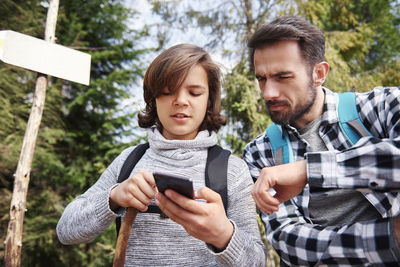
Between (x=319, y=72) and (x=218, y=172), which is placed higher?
(x=319, y=72)

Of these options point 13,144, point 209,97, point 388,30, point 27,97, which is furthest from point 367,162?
point 388,30

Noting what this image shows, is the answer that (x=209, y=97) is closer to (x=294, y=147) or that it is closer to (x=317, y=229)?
(x=294, y=147)

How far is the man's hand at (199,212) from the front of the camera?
89 centimetres

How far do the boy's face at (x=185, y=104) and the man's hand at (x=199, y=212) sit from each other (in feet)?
1.81

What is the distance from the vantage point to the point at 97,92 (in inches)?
256

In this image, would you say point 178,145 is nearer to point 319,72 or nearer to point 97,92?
point 319,72

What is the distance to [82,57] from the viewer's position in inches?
106

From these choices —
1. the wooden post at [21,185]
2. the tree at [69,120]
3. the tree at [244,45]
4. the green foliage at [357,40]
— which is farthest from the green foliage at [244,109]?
the wooden post at [21,185]

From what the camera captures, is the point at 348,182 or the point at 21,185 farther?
the point at 21,185

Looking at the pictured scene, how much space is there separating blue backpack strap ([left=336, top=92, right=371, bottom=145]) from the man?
0.03 meters

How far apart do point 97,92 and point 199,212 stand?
6.15m

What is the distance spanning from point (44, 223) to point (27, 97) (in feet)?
8.55

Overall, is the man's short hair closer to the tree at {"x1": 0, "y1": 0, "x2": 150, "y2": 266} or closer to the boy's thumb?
the boy's thumb

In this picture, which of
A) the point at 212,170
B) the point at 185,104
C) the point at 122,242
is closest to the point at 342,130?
the point at 212,170
